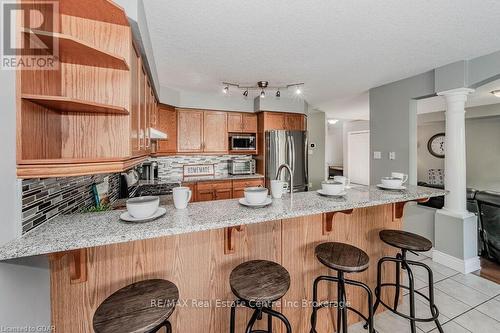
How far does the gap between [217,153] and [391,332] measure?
3.34 meters

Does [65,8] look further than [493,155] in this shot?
No

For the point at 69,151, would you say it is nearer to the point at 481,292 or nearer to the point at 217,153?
the point at 217,153

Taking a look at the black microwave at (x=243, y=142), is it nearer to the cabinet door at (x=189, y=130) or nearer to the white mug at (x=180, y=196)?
the cabinet door at (x=189, y=130)

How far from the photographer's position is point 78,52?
1.09 m

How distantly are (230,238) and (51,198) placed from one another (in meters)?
0.97

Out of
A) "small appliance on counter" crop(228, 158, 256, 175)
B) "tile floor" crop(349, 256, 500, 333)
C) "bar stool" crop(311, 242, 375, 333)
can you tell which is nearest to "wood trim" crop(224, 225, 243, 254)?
"bar stool" crop(311, 242, 375, 333)

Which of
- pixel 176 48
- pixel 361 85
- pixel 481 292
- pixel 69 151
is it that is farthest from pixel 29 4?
pixel 481 292

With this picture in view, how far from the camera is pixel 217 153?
4.13 meters

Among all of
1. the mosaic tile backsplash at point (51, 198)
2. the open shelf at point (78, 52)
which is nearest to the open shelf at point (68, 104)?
the open shelf at point (78, 52)

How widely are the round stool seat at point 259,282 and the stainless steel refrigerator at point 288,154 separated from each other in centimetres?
284

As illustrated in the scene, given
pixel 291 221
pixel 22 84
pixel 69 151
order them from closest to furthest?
pixel 22 84 → pixel 69 151 → pixel 291 221

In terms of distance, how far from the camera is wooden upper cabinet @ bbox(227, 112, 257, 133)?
4.19 metres

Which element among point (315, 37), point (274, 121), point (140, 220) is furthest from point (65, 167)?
point (274, 121)

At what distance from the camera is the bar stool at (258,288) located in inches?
41.8
